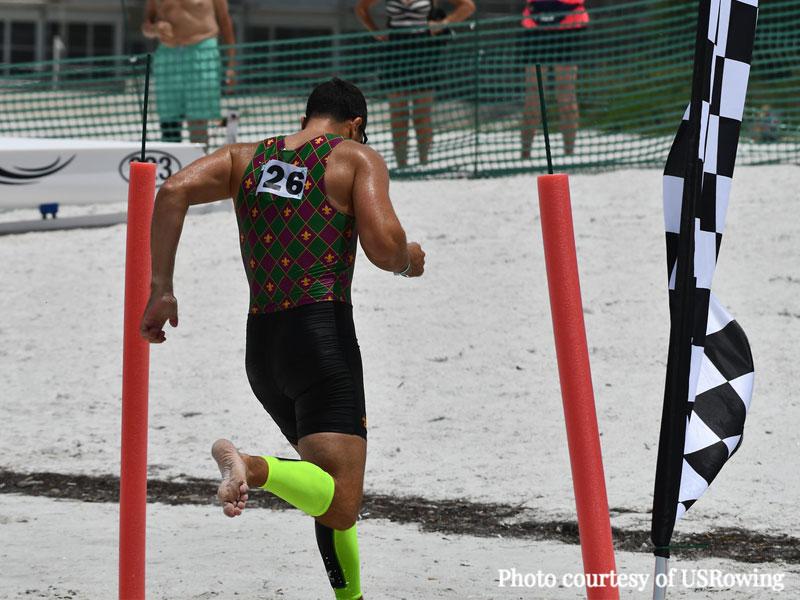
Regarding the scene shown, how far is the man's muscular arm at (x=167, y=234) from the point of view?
13.1 feet

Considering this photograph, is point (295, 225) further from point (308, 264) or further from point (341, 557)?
point (341, 557)

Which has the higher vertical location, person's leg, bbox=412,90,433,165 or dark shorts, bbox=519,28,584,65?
dark shorts, bbox=519,28,584,65

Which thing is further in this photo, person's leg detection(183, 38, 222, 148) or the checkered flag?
person's leg detection(183, 38, 222, 148)

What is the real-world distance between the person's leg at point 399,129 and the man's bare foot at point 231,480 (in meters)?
7.71

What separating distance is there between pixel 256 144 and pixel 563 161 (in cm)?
727

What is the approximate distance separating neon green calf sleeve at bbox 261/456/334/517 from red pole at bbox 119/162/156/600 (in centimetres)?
47

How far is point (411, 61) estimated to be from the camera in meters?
11.4

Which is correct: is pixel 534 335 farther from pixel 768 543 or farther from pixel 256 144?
pixel 256 144

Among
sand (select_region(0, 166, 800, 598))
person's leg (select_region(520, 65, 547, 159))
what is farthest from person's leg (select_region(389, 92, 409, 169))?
person's leg (select_region(520, 65, 547, 159))

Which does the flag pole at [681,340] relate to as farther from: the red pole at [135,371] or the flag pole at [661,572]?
the red pole at [135,371]

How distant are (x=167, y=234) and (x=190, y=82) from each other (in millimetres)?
7283

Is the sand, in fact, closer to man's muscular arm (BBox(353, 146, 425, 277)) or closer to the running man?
the running man

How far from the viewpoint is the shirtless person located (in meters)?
11.1

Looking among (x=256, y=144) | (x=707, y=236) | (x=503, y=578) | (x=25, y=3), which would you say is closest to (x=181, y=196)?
(x=256, y=144)
